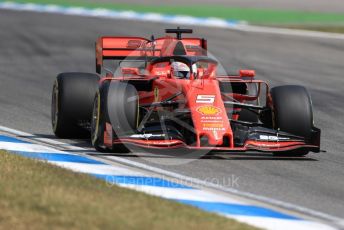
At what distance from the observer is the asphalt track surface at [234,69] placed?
9648 millimetres

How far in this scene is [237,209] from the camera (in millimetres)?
8125

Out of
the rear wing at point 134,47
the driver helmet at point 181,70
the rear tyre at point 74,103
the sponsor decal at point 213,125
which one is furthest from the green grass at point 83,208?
the rear wing at point 134,47

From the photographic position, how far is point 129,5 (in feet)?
124

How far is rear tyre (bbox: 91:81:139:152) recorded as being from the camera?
10.7m

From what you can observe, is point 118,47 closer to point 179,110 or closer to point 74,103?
point 74,103

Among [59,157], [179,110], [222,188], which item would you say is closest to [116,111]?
[179,110]

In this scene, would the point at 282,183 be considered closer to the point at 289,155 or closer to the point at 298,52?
the point at 289,155

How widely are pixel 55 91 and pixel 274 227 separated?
549 cm

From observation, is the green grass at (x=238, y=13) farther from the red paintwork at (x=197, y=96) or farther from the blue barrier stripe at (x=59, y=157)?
the blue barrier stripe at (x=59, y=157)

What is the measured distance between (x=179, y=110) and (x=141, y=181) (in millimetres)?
1694

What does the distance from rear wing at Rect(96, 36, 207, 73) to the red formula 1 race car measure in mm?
390

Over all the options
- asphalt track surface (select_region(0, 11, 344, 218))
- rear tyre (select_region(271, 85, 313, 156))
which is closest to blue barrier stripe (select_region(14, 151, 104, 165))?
asphalt track surface (select_region(0, 11, 344, 218))

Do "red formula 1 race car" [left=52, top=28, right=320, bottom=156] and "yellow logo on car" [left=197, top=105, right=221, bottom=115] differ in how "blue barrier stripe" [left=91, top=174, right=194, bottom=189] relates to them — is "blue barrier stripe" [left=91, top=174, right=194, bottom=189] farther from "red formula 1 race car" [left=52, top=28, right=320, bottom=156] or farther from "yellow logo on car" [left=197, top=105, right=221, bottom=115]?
"yellow logo on car" [left=197, top=105, right=221, bottom=115]

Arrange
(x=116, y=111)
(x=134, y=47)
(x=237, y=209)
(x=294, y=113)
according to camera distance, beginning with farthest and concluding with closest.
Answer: (x=134, y=47)
(x=294, y=113)
(x=116, y=111)
(x=237, y=209)
